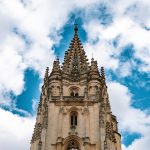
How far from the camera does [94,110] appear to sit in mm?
47406

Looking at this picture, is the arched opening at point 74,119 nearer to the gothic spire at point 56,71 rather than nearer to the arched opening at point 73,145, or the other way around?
the arched opening at point 73,145

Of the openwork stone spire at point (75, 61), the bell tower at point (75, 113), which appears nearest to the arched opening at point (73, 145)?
the bell tower at point (75, 113)

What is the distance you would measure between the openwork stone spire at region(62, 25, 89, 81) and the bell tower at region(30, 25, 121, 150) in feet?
0.40

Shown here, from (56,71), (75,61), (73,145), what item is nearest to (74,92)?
(56,71)

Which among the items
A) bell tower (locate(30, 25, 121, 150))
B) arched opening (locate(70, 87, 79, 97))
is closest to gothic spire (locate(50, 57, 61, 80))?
bell tower (locate(30, 25, 121, 150))

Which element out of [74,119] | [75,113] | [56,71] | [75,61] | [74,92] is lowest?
[74,119]

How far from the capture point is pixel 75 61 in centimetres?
5694

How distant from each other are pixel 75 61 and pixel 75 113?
11148 millimetres

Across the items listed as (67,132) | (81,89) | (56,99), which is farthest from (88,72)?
(67,132)

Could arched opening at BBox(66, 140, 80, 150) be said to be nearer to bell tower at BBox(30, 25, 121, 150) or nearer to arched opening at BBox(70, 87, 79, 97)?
bell tower at BBox(30, 25, 121, 150)

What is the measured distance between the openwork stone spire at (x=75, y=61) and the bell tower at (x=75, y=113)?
122 millimetres

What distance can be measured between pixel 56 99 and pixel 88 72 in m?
6.65

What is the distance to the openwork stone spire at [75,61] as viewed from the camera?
176 ft

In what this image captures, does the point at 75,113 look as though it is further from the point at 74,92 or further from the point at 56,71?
the point at 56,71
